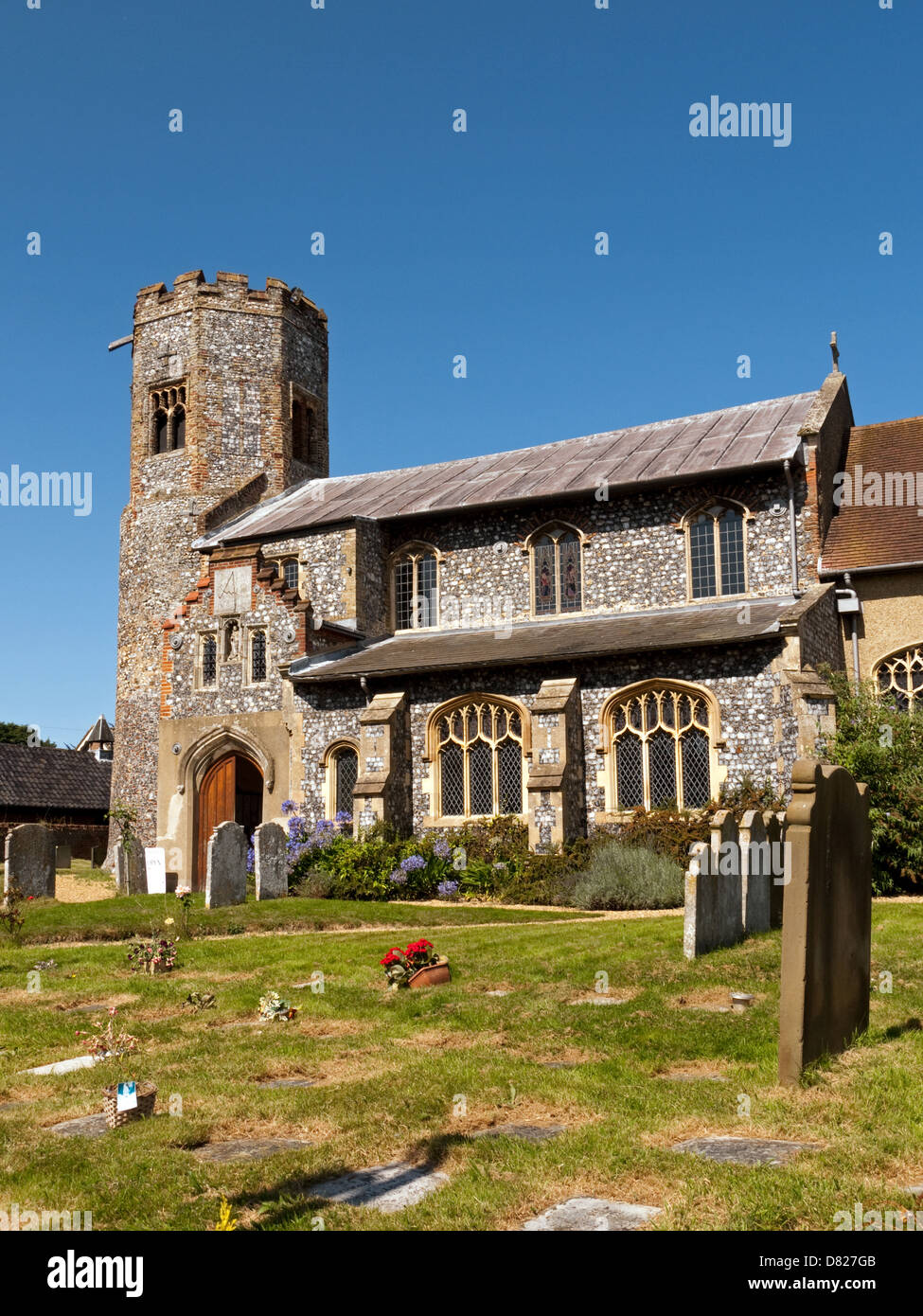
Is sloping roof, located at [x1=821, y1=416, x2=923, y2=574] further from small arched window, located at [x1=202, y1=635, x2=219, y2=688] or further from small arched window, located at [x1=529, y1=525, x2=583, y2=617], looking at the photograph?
small arched window, located at [x1=202, y1=635, x2=219, y2=688]

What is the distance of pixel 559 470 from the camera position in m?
26.1

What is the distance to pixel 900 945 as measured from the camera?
37.2 ft

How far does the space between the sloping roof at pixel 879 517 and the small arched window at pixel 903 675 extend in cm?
191

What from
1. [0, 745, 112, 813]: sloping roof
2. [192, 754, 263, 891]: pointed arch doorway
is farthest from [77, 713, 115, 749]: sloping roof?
[192, 754, 263, 891]: pointed arch doorway

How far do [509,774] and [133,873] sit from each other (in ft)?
24.2

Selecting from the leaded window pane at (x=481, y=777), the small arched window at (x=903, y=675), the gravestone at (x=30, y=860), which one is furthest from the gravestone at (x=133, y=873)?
the small arched window at (x=903, y=675)

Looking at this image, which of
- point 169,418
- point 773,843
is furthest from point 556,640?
point 169,418

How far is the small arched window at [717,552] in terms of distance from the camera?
22.8m

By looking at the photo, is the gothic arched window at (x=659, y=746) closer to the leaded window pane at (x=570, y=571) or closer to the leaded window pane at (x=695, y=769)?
the leaded window pane at (x=695, y=769)

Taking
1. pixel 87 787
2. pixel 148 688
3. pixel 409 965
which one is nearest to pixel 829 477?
pixel 409 965

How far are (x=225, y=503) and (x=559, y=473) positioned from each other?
11.1 m

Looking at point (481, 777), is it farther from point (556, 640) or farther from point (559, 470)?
point (559, 470)
